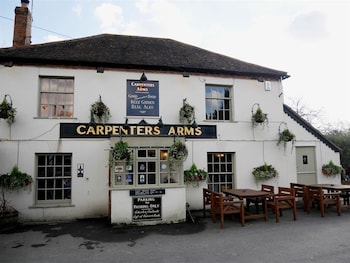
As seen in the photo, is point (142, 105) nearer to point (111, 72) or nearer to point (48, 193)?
point (111, 72)

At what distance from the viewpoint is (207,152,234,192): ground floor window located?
34.2 feet

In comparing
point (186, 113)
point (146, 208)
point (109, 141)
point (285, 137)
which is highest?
point (186, 113)

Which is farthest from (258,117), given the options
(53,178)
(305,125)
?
(53,178)

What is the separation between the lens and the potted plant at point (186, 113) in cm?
989

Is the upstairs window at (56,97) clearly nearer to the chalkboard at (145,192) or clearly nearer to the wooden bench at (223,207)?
the chalkboard at (145,192)

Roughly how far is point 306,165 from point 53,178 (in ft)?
36.2

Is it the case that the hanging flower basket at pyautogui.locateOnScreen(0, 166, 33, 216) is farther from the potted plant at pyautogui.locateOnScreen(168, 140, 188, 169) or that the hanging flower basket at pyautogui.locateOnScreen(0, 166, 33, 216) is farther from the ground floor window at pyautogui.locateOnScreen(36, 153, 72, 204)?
the potted plant at pyautogui.locateOnScreen(168, 140, 188, 169)

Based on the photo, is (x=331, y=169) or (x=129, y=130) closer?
(x=129, y=130)

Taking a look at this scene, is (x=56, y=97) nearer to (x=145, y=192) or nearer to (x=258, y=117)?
(x=145, y=192)

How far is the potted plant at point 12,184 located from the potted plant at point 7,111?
1.65 metres

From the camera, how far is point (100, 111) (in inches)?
359

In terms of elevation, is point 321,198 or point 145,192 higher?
point 145,192

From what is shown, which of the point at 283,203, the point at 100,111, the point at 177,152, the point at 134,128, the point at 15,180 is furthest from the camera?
the point at 134,128

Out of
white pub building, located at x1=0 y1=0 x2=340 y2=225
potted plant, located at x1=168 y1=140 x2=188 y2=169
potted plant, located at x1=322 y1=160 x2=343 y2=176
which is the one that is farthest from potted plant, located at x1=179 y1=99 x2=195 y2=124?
potted plant, located at x1=322 y1=160 x2=343 y2=176
